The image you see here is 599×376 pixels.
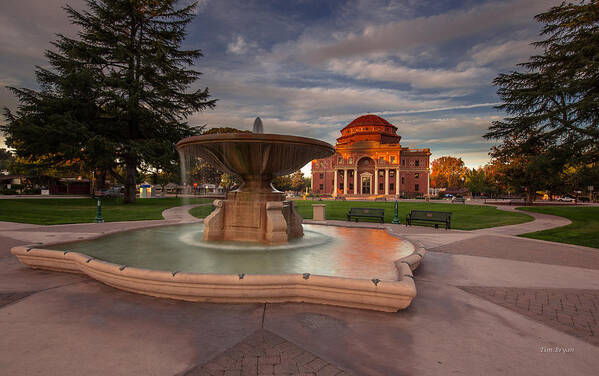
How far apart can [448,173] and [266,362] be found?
11086 cm

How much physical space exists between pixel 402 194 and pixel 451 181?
37.4 m

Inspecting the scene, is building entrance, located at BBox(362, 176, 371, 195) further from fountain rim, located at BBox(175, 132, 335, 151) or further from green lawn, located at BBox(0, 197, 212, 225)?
fountain rim, located at BBox(175, 132, 335, 151)

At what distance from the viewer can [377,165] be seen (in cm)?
6919

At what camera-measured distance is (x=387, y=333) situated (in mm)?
3352

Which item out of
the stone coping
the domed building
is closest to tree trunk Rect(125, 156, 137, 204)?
the stone coping

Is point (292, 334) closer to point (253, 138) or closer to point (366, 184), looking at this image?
point (253, 138)

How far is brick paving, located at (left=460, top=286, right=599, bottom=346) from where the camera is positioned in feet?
12.1

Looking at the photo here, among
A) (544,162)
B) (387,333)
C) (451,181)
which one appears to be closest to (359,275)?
(387,333)

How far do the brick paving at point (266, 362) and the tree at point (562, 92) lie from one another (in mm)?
22213

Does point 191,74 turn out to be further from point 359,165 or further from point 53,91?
point 359,165

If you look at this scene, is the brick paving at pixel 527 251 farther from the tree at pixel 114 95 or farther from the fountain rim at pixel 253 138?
the tree at pixel 114 95

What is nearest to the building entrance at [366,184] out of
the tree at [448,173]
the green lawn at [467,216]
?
the tree at [448,173]

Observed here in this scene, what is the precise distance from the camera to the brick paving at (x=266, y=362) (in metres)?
2.56

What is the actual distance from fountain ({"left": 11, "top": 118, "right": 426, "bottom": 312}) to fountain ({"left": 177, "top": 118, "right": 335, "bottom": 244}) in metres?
0.03
